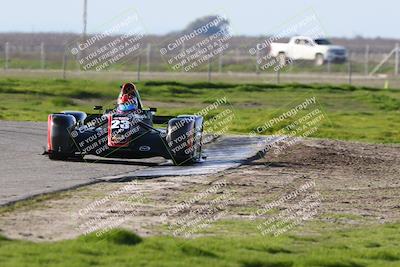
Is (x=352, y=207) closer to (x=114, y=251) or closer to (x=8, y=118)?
(x=114, y=251)

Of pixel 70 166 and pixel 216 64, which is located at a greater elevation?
pixel 70 166

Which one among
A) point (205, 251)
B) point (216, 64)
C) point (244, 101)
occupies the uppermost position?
point (205, 251)

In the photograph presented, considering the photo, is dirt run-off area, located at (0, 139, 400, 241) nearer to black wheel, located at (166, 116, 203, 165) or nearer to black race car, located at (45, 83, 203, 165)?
black wheel, located at (166, 116, 203, 165)

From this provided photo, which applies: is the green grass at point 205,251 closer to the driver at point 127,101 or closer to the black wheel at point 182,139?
the black wheel at point 182,139

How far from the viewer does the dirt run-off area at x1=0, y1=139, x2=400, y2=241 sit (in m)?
Answer: 13.2

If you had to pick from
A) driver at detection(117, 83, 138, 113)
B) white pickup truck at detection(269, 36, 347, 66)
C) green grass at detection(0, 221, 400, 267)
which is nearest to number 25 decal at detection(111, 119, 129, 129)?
driver at detection(117, 83, 138, 113)

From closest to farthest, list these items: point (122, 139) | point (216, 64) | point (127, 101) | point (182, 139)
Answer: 1. point (122, 139)
2. point (182, 139)
3. point (127, 101)
4. point (216, 64)

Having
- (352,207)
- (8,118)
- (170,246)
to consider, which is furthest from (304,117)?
(170,246)

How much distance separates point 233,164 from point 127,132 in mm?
1836

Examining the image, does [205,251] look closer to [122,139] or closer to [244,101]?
[122,139]

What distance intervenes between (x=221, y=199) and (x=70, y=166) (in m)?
4.39

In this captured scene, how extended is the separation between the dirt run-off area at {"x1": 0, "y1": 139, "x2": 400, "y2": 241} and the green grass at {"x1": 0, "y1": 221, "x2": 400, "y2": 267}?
593 mm

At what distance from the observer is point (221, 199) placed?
1605 cm

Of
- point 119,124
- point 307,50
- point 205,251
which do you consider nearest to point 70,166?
point 119,124
